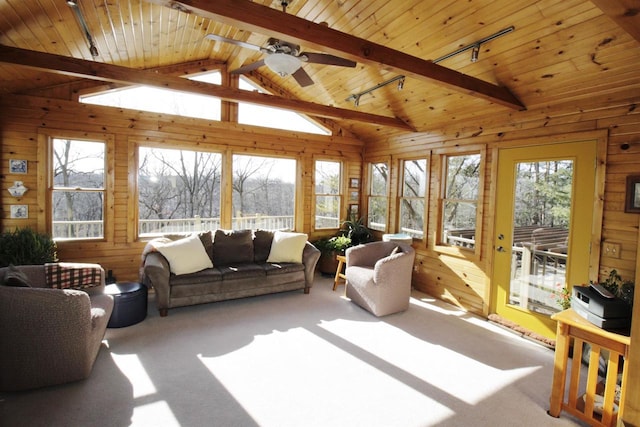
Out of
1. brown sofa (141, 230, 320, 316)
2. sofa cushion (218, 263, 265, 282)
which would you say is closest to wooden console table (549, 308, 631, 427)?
brown sofa (141, 230, 320, 316)

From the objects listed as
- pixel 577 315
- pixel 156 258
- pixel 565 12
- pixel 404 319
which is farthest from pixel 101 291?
pixel 565 12

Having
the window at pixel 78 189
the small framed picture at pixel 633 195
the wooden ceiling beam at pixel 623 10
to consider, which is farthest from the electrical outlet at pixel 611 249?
the window at pixel 78 189

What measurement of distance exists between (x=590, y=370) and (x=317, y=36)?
293 centimetres

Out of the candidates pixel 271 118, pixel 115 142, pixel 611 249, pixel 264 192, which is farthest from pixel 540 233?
pixel 115 142

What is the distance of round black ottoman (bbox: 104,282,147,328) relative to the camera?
132 inches

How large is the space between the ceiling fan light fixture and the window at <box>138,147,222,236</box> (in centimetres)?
298

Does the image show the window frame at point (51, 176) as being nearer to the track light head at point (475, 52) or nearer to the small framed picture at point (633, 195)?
the track light head at point (475, 52)

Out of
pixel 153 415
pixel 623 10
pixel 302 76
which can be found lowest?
pixel 153 415

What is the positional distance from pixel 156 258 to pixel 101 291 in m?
0.64

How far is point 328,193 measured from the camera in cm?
628

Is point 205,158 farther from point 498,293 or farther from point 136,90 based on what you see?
point 498,293

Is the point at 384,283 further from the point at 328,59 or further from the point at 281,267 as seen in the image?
the point at 328,59

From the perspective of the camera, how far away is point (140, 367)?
2.67 metres

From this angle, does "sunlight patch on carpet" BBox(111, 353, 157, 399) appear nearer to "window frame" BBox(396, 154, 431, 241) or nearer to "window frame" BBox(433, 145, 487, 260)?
"window frame" BBox(433, 145, 487, 260)
